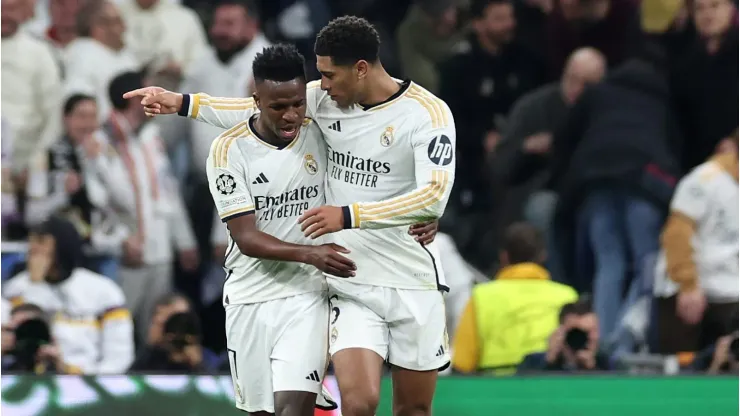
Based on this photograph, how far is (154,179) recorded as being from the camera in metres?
9.90

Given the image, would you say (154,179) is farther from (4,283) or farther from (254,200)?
(254,200)

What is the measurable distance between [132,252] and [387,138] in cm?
391

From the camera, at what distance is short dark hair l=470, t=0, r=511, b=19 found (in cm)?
1051

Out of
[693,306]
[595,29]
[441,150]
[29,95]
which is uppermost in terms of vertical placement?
[595,29]

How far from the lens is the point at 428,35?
10617mm

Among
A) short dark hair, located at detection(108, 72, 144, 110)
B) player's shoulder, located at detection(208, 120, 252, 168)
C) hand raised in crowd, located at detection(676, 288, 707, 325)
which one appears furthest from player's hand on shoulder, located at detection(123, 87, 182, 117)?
hand raised in crowd, located at detection(676, 288, 707, 325)

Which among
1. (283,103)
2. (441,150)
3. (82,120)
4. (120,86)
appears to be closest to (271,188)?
(283,103)

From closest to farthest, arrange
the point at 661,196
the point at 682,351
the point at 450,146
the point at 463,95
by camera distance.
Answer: the point at 450,146, the point at 682,351, the point at 661,196, the point at 463,95

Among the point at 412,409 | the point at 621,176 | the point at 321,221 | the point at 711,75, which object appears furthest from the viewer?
the point at 711,75

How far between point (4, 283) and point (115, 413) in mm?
1913

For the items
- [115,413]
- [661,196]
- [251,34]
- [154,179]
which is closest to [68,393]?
[115,413]

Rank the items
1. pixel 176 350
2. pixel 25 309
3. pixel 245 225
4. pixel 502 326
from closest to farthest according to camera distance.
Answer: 1. pixel 245 225
2. pixel 502 326
3. pixel 176 350
4. pixel 25 309

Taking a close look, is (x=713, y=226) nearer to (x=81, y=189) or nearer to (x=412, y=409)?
(x=412, y=409)

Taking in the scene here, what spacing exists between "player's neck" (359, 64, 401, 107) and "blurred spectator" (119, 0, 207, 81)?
4264 mm
